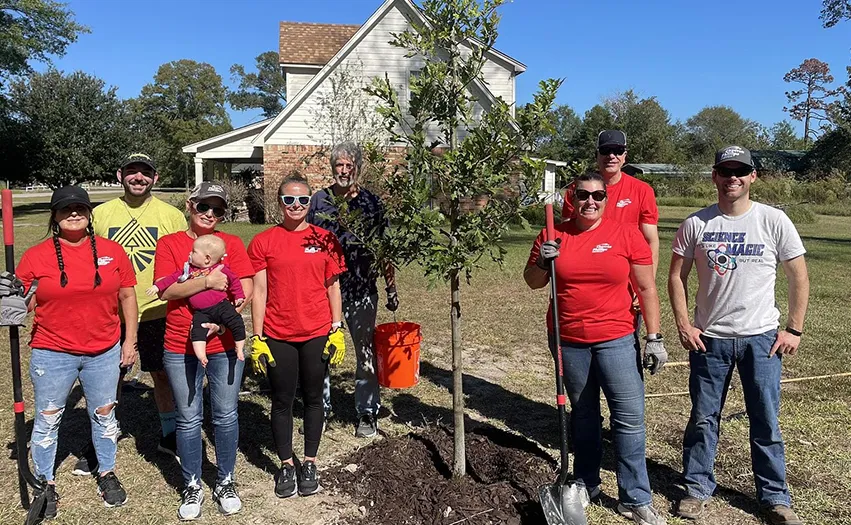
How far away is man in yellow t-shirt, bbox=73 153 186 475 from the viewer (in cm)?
432

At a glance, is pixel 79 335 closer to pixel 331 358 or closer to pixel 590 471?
pixel 331 358

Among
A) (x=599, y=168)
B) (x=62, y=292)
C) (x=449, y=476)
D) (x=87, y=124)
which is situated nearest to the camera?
(x=62, y=292)

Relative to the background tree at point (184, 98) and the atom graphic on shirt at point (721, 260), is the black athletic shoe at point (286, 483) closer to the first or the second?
Answer: the atom graphic on shirt at point (721, 260)

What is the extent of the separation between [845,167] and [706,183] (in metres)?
9.77

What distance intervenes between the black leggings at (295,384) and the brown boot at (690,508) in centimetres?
238

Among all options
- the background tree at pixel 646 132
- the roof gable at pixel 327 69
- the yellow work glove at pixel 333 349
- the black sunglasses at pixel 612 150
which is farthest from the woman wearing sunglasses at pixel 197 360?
the background tree at pixel 646 132

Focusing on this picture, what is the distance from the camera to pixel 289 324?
3852 millimetres

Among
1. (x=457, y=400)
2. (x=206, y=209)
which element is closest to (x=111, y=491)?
(x=206, y=209)

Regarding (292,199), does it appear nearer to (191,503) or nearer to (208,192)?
(208,192)

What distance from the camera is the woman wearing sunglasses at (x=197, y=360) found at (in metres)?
3.62

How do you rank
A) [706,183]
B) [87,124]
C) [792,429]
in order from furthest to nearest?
[706,183] → [87,124] → [792,429]

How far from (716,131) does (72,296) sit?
243ft

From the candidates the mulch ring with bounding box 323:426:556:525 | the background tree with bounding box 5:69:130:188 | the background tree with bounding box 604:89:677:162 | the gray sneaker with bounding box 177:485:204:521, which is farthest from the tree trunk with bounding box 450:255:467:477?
the background tree with bounding box 604:89:677:162

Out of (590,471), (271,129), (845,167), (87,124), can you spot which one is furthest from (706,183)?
(590,471)
